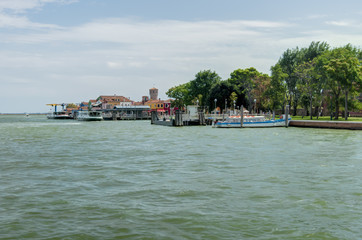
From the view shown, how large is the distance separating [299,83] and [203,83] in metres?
49.2

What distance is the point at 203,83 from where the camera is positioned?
134750mm

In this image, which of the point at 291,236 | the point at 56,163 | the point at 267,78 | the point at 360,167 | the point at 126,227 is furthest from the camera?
the point at 267,78

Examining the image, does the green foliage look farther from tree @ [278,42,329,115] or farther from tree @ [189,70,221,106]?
tree @ [189,70,221,106]

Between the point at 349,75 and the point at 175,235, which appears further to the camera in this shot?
the point at 349,75

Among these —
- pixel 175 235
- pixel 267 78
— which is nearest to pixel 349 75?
pixel 267 78

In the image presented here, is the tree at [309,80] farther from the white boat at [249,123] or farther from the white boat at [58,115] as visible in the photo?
the white boat at [58,115]

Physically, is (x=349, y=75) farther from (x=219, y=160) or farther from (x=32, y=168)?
(x=32, y=168)

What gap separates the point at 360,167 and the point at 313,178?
5106 mm

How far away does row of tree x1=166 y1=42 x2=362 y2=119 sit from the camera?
68.4 m

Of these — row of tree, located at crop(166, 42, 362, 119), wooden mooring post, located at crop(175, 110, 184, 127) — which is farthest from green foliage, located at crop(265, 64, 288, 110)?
wooden mooring post, located at crop(175, 110, 184, 127)

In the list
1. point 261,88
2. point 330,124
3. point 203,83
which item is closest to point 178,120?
point 330,124

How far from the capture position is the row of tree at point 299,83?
68438 mm

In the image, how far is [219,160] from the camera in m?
24.2

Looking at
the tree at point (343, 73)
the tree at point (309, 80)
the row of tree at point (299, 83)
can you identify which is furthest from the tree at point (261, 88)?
the tree at point (343, 73)
